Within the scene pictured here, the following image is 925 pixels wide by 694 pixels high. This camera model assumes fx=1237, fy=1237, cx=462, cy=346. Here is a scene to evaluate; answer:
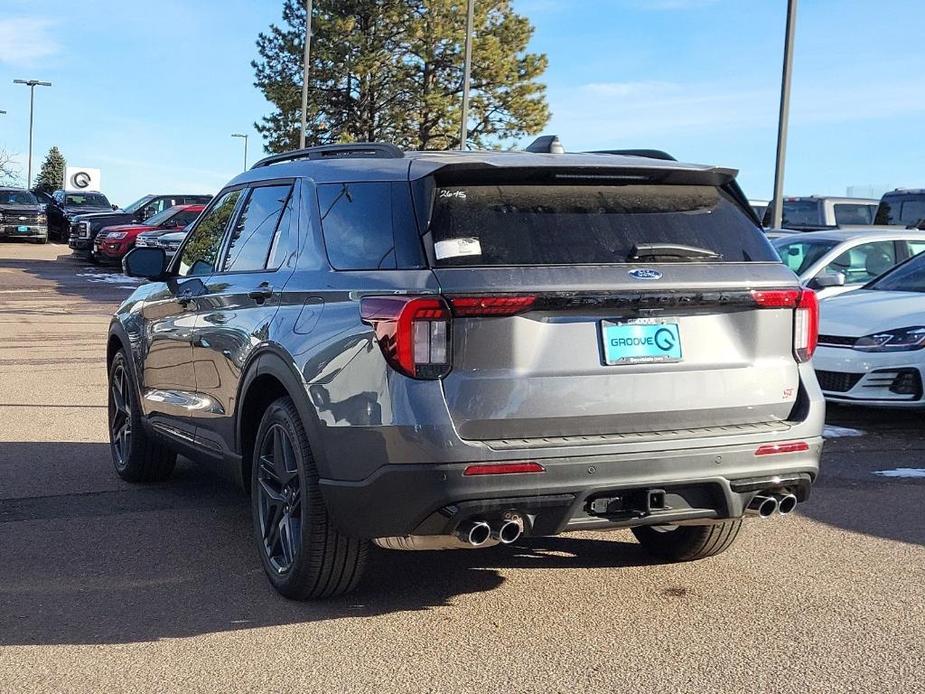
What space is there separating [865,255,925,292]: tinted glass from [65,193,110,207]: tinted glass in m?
37.6

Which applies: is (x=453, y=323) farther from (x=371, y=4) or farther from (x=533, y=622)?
(x=371, y=4)

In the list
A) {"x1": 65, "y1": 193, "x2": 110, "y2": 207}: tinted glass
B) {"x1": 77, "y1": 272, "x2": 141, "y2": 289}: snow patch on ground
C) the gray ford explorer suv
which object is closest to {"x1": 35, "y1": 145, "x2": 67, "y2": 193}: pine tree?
{"x1": 65, "y1": 193, "x2": 110, "y2": 207}: tinted glass

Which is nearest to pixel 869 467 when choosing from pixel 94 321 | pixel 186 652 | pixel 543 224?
pixel 543 224

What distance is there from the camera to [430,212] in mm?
4422

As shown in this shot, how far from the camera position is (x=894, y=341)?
9.33m

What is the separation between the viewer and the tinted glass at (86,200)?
44.6 metres

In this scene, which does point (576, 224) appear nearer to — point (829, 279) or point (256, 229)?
point (256, 229)

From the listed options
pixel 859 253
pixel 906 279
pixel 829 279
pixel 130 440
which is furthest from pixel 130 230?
pixel 130 440

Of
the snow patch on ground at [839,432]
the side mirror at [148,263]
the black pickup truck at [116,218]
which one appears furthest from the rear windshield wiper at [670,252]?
the black pickup truck at [116,218]

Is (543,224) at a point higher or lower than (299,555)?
higher

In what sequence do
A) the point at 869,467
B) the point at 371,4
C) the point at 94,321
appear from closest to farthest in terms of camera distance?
the point at 869,467 → the point at 94,321 → the point at 371,4

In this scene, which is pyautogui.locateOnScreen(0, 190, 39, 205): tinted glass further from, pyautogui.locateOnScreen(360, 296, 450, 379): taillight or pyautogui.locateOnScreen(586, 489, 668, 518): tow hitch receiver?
pyautogui.locateOnScreen(586, 489, 668, 518): tow hitch receiver

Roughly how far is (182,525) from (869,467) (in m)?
4.36

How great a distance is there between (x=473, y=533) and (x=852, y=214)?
2126 centimetres
